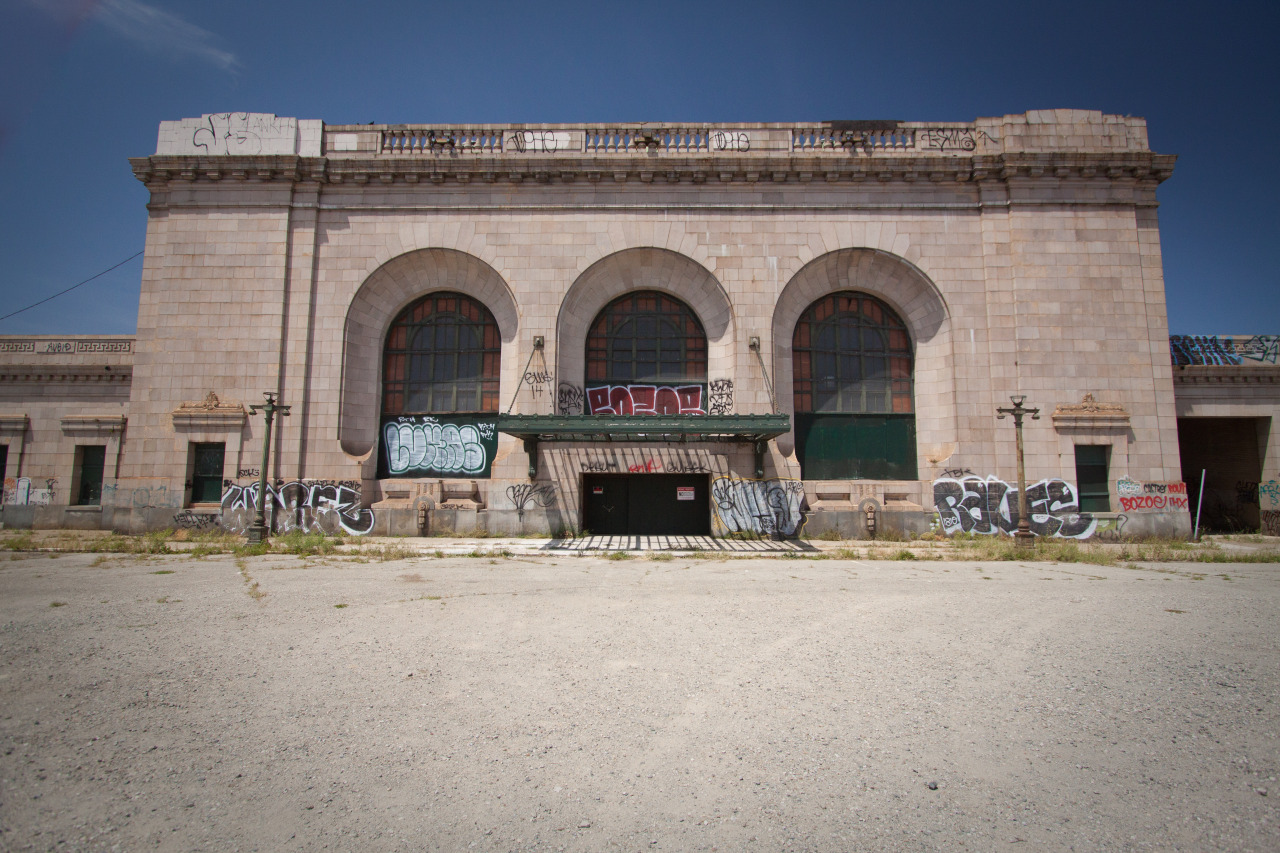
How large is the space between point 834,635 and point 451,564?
9192 millimetres

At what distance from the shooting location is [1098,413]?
18.9 metres

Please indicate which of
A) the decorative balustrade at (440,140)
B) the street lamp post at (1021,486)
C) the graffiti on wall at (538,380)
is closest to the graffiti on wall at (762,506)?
the street lamp post at (1021,486)

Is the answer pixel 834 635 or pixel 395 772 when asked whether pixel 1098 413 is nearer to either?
pixel 834 635

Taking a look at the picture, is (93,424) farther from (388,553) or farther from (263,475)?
(388,553)

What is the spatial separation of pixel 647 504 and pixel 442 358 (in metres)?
9.03

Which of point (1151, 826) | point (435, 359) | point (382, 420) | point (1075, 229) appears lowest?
point (1151, 826)

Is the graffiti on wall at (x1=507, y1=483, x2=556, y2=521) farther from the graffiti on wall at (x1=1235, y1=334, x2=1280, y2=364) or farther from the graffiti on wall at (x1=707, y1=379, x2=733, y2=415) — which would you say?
the graffiti on wall at (x1=1235, y1=334, x2=1280, y2=364)

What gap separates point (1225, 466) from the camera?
22.5 meters

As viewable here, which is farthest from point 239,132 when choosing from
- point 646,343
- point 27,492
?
point 646,343

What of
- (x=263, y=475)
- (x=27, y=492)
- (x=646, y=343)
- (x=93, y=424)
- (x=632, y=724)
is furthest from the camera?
(x=93, y=424)

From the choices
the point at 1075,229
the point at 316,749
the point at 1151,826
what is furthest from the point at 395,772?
the point at 1075,229

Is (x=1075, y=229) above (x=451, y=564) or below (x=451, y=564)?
above

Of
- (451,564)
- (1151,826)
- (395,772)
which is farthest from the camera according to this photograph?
(451,564)

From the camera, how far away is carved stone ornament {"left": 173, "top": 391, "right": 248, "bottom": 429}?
19.3 m
